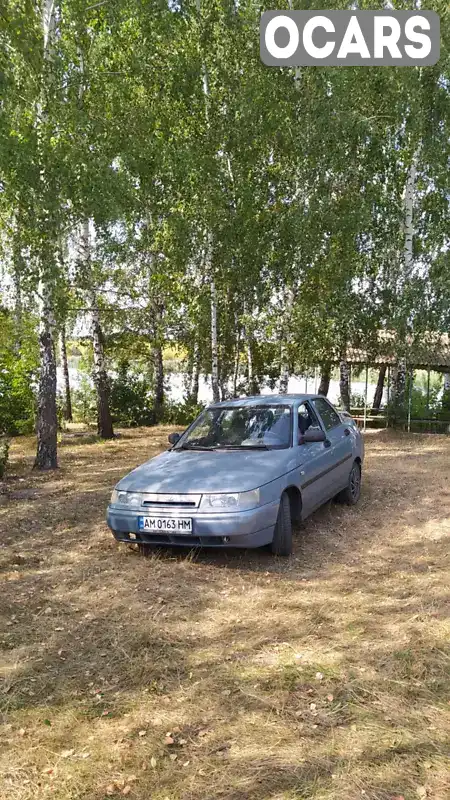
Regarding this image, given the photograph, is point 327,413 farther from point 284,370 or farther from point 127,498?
point 284,370

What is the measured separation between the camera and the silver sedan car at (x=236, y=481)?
5496 mm

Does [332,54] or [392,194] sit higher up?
[332,54]

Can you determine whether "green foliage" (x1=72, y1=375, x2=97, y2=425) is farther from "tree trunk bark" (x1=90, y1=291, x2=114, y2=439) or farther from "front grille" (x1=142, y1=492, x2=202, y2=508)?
"front grille" (x1=142, y1=492, x2=202, y2=508)

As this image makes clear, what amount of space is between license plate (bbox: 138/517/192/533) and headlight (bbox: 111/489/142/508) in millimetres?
178

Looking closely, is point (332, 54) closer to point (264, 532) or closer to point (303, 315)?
point (303, 315)

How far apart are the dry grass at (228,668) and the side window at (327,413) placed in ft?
4.79

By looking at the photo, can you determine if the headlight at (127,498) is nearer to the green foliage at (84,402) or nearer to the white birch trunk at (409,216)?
the white birch trunk at (409,216)

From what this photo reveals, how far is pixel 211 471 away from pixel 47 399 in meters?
6.43

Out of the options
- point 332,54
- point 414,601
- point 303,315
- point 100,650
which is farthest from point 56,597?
point 332,54

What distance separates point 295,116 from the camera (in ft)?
50.7

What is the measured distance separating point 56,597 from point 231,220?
37.1 feet

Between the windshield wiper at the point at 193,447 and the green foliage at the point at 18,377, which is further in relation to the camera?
the green foliage at the point at 18,377

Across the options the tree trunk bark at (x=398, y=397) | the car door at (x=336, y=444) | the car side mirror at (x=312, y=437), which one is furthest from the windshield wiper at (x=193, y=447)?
the tree trunk bark at (x=398, y=397)

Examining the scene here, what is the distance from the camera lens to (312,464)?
21.8ft
